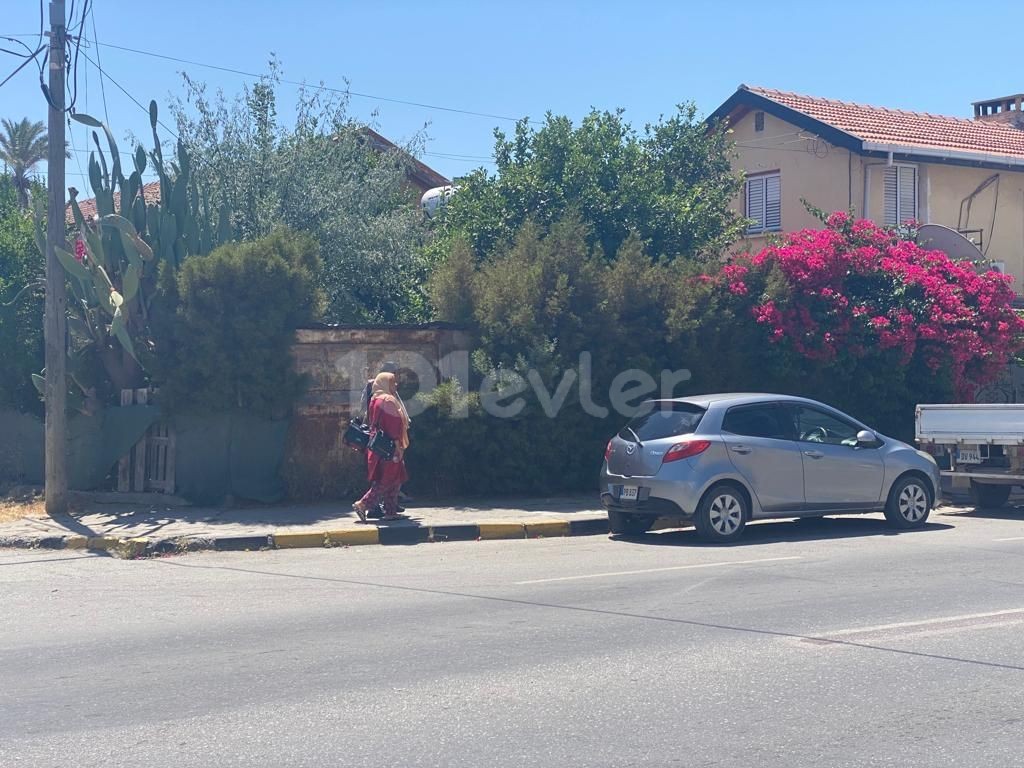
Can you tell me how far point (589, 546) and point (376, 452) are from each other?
2665mm

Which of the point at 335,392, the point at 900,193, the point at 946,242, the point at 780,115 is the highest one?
the point at 780,115

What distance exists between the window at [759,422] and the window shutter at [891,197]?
42.2 ft

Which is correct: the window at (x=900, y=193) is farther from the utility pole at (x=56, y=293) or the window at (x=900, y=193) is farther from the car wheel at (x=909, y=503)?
the utility pole at (x=56, y=293)

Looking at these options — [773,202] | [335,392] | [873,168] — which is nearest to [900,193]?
[873,168]

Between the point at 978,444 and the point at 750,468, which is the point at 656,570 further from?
the point at 978,444

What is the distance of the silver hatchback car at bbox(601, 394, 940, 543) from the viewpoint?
1205 cm

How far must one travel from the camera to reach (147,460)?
1448 cm

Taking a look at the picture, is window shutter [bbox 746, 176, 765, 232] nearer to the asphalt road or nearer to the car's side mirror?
the car's side mirror

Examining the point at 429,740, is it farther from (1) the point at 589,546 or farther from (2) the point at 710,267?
(2) the point at 710,267

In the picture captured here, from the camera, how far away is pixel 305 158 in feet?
59.9

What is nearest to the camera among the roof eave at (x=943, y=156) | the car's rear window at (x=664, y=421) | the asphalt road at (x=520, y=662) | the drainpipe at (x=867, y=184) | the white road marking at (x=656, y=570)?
the asphalt road at (x=520, y=662)

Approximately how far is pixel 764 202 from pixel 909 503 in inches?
536

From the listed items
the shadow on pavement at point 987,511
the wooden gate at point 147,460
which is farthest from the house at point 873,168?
the wooden gate at point 147,460

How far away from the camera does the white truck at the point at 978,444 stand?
47.0 ft
